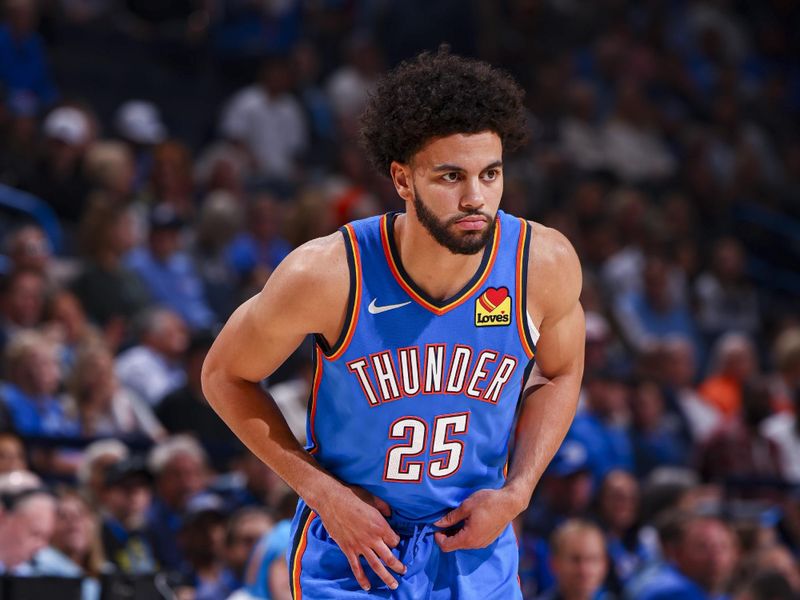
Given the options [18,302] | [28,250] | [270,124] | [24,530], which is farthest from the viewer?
[270,124]

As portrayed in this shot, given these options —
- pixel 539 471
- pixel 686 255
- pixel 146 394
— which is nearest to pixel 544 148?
pixel 686 255

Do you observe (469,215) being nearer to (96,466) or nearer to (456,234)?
(456,234)

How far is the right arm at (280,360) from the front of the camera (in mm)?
3586

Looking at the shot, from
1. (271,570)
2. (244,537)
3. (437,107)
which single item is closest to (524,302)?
(437,107)

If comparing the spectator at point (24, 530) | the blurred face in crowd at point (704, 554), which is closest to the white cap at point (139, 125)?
the spectator at point (24, 530)

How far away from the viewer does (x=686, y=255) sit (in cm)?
1184

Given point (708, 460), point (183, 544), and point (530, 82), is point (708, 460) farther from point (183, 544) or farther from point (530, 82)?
point (530, 82)

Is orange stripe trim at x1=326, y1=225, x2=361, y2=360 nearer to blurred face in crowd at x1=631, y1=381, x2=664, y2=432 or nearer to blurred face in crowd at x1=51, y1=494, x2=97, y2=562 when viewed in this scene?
blurred face in crowd at x1=51, y1=494, x2=97, y2=562

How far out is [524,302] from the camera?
3758 mm

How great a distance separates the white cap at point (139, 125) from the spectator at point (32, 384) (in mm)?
3666

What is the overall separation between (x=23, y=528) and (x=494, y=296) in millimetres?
2911

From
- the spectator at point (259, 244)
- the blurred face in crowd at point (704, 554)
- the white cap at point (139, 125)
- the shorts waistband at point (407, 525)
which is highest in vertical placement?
the white cap at point (139, 125)

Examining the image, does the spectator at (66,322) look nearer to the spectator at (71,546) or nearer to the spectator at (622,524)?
the spectator at (71,546)

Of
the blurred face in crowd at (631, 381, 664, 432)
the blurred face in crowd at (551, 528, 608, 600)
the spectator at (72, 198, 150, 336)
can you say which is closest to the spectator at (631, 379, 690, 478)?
the blurred face in crowd at (631, 381, 664, 432)
